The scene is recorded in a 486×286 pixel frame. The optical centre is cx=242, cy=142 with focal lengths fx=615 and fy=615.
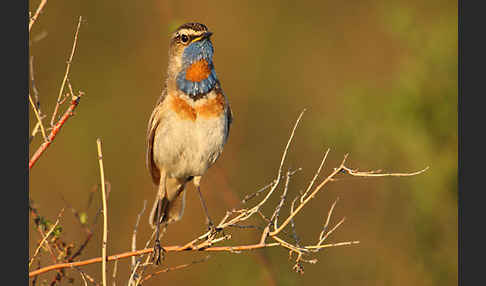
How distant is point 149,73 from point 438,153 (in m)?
3.92

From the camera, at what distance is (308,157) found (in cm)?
789

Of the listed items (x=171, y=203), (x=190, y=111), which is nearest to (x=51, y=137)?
(x=190, y=111)

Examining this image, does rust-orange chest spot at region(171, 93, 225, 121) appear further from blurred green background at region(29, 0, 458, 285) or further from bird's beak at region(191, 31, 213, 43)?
blurred green background at region(29, 0, 458, 285)

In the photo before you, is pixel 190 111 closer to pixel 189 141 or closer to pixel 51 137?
pixel 189 141

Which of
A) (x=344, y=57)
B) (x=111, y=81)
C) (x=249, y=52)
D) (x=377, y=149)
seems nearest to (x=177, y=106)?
(x=377, y=149)

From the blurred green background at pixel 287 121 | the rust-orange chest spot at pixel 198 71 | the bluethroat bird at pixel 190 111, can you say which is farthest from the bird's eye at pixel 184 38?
the blurred green background at pixel 287 121

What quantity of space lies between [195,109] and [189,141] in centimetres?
25

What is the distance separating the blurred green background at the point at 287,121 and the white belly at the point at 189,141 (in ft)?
1.75

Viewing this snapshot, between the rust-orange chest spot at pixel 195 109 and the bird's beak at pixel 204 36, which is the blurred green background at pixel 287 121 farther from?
the bird's beak at pixel 204 36

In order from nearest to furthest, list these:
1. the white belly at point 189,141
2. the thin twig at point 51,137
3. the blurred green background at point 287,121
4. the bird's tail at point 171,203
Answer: the thin twig at point 51,137 → the white belly at point 189,141 → the bird's tail at point 171,203 → the blurred green background at point 287,121

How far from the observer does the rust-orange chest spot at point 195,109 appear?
474 cm

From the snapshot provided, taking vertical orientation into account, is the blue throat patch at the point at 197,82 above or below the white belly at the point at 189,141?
above

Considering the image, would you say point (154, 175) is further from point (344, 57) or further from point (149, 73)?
point (344, 57)

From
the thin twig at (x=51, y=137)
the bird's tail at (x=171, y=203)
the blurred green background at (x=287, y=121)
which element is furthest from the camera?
the blurred green background at (x=287, y=121)
